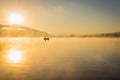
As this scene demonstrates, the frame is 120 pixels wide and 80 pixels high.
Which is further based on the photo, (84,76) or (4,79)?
(84,76)

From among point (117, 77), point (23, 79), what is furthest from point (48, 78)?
point (117, 77)

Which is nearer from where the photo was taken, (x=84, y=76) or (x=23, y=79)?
(x=23, y=79)

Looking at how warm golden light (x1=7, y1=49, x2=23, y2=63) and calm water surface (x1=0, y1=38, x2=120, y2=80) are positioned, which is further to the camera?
warm golden light (x1=7, y1=49, x2=23, y2=63)

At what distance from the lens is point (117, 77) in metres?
27.2

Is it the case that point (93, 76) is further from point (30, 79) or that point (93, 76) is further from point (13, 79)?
point (13, 79)

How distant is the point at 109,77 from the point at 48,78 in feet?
27.2

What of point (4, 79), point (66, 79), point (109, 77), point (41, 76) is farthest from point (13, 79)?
point (109, 77)

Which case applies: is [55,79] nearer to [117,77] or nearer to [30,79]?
[30,79]

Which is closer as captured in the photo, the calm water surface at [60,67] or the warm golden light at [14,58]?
the calm water surface at [60,67]

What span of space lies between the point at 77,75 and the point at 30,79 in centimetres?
703

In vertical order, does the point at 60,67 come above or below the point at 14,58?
below

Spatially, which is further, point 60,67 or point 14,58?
point 14,58

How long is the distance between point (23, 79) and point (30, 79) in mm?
905

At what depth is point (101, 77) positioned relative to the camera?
27.6 m
